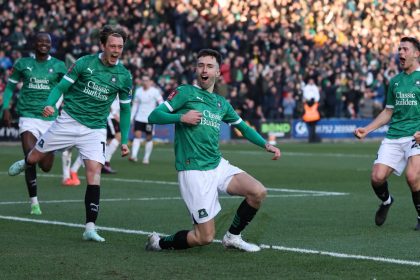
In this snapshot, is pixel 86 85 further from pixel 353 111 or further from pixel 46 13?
pixel 353 111

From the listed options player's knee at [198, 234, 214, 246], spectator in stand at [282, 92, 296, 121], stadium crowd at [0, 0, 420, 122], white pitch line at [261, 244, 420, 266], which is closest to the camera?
white pitch line at [261, 244, 420, 266]

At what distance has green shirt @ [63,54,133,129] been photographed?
1254 centimetres

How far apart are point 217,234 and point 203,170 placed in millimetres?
1863

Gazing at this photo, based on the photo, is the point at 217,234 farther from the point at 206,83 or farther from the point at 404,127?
the point at 404,127

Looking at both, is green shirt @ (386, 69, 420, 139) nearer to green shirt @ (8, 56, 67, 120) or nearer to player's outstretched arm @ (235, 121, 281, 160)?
player's outstretched arm @ (235, 121, 281, 160)

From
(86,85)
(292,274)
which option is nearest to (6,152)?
(86,85)

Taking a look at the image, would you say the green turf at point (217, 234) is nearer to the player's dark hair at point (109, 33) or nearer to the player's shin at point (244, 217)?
the player's shin at point (244, 217)

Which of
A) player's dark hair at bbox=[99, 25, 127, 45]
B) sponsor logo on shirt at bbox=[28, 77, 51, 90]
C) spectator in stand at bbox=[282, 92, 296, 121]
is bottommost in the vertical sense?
spectator in stand at bbox=[282, 92, 296, 121]

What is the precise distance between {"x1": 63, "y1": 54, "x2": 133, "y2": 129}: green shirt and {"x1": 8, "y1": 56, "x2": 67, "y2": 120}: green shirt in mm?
2910

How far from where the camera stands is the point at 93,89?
12.6 meters

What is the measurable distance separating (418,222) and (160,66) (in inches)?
1048

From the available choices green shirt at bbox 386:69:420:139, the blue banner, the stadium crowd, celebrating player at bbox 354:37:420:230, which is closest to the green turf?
celebrating player at bbox 354:37:420:230

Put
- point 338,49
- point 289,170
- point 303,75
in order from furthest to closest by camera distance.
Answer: point 338,49 → point 303,75 → point 289,170

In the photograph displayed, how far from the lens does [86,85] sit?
12625 millimetres
